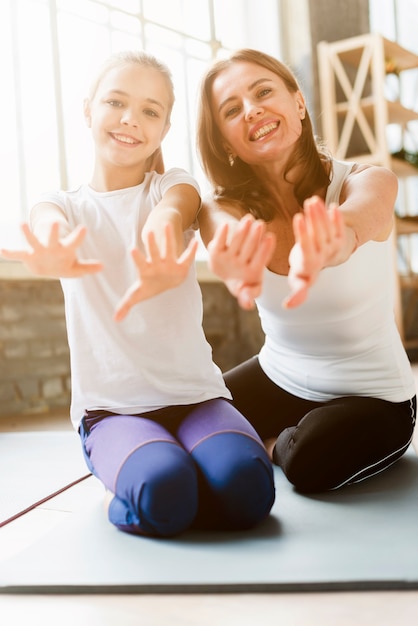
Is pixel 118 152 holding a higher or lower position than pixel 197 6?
lower

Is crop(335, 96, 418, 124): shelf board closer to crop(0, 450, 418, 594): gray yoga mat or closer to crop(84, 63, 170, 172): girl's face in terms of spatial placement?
crop(84, 63, 170, 172): girl's face

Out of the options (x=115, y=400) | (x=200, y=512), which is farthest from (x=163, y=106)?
(x=200, y=512)

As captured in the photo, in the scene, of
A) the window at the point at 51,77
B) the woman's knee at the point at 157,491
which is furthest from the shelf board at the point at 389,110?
the woman's knee at the point at 157,491

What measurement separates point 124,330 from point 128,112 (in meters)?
0.46

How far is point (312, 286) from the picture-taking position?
5.06ft

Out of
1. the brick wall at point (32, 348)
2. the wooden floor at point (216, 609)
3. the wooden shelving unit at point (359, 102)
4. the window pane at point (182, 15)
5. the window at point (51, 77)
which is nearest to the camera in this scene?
the wooden floor at point (216, 609)

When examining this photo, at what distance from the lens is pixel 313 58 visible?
184 inches

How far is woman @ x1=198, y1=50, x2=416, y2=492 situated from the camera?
1.52 m

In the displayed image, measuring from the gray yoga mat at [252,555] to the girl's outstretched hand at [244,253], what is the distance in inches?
17.2

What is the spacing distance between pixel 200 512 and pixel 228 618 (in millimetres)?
394

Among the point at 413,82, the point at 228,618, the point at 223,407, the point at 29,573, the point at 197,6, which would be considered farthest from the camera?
the point at 413,82

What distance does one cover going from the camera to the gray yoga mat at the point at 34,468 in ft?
5.29

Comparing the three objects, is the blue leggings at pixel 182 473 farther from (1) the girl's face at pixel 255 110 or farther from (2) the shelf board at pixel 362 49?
(2) the shelf board at pixel 362 49

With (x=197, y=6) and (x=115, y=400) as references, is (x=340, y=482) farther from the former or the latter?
(x=197, y=6)
